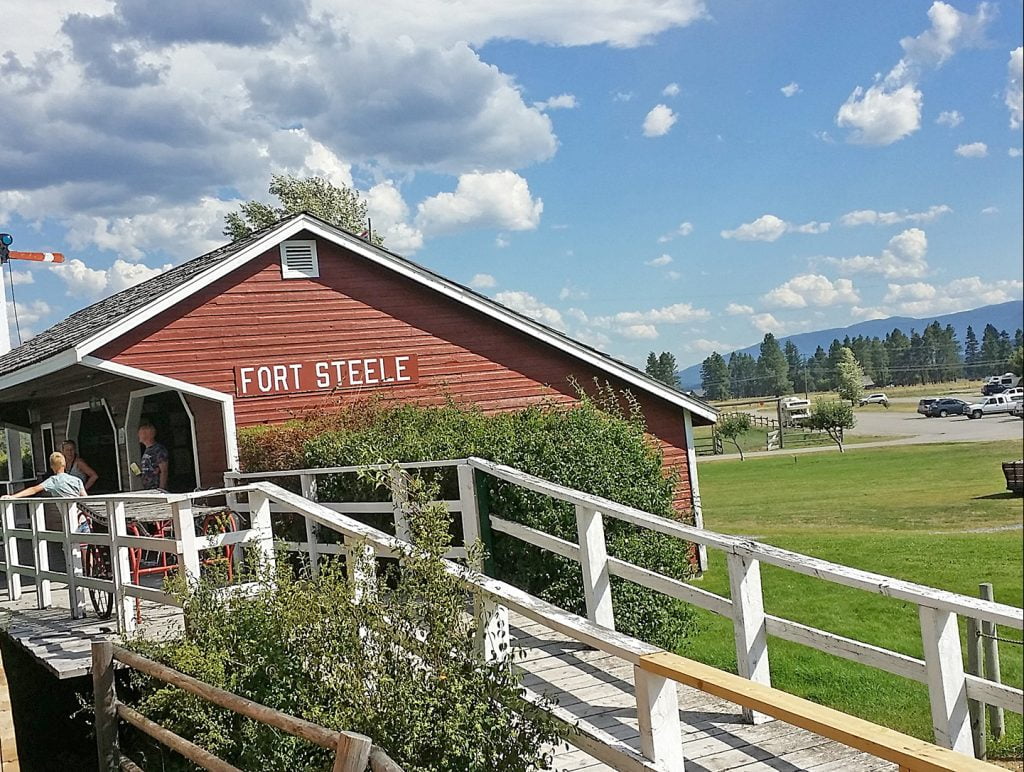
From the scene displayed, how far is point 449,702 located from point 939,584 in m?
13.2

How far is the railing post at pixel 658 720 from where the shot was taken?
3824 mm

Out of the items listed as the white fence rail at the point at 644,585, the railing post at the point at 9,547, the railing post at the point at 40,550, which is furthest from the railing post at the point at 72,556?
the railing post at the point at 9,547

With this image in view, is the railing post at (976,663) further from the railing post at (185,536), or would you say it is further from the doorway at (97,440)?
the doorway at (97,440)

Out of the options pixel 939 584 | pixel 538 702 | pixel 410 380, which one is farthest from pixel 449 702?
pixel 939 584

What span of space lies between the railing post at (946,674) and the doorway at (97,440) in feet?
44.9

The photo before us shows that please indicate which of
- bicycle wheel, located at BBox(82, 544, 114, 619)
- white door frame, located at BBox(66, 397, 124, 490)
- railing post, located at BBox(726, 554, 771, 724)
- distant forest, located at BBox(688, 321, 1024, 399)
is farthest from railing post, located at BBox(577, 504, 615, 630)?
white door frame, located at BBox(66, 397, 124, 490)

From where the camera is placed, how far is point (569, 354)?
15.1 metres

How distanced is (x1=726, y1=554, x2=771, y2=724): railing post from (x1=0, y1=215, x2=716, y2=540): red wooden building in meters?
8.36

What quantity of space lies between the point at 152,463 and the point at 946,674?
1007cm

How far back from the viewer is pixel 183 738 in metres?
4.69

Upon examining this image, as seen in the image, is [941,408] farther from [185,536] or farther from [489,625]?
[489,625]

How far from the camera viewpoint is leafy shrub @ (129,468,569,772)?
384 centimetres

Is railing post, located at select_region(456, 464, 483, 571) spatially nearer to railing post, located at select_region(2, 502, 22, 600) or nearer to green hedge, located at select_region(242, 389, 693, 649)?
green hedge, located at select_region(242, 389, 693, 649)

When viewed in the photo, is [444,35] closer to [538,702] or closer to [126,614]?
[126,614]
